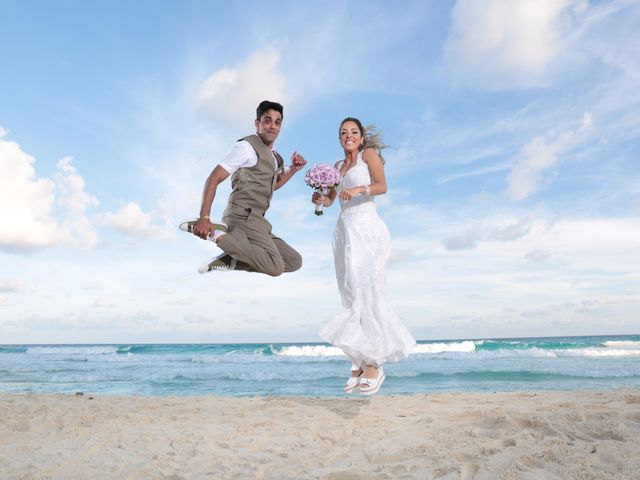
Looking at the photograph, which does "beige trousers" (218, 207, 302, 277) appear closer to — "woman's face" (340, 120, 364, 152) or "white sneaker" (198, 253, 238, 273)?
"white sneaker" (198, 253, 238, 273)

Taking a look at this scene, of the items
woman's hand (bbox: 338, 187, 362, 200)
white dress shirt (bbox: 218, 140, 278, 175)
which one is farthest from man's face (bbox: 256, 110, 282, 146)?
woman's hand (bbox: 338, 187, 362, 200)

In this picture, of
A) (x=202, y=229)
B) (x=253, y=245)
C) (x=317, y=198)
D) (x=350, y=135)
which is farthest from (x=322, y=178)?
(x=202, y=229)

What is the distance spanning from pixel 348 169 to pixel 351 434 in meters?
2.78

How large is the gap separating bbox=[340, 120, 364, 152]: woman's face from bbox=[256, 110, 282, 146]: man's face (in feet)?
2.42

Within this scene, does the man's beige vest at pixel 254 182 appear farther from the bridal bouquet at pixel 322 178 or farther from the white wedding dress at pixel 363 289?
the white wedding dress at pixel 363 289

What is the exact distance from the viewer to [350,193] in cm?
521

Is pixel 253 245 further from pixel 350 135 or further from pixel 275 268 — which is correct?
pixel 350 135

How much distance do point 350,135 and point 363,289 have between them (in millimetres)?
1588

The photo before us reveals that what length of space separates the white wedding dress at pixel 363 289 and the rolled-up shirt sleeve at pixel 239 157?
3.55 ft

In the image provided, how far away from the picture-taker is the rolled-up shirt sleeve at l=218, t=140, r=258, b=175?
16.1 feet

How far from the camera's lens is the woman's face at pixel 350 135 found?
5.60 meters

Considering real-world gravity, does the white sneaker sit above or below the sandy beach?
above

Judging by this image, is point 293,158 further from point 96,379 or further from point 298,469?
point 96,379

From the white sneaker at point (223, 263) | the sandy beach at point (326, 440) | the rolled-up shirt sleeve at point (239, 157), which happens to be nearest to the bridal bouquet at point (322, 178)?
the rolled-up shirt sleeve at point (239, 157)
